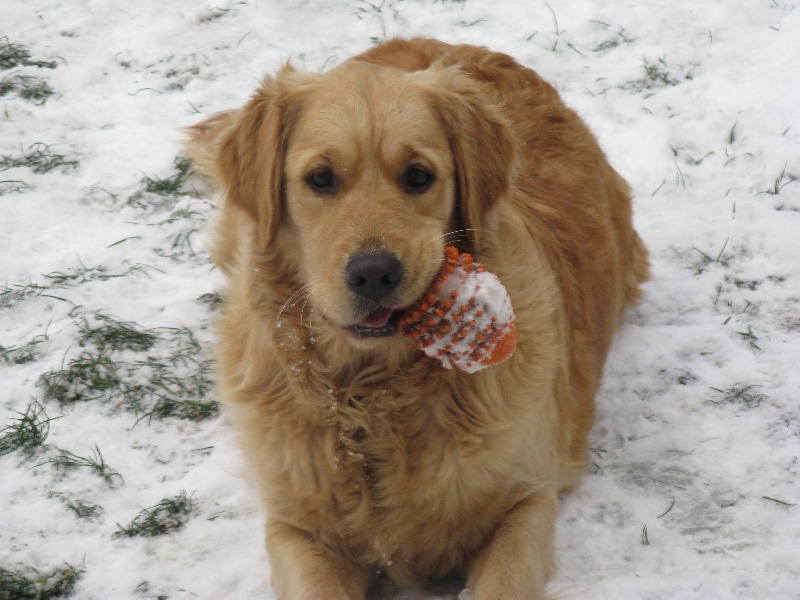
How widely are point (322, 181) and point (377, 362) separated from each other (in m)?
0.60

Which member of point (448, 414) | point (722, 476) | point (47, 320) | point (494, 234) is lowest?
point (47, 320)

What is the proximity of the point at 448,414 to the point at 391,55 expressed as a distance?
214 cm

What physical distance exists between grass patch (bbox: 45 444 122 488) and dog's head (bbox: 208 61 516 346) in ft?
3.94

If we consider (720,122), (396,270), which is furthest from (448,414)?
(720,122)

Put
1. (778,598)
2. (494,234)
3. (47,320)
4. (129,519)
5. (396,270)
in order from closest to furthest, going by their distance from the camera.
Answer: (396,270) < (778,598) < (494,234) < (129,519) < (47,320)

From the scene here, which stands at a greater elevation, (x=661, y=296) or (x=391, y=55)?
(x=391, y=55)

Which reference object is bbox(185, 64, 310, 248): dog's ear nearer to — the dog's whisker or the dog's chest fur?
the dog's whisker

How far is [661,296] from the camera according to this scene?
15.1ft

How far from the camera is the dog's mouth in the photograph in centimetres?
285

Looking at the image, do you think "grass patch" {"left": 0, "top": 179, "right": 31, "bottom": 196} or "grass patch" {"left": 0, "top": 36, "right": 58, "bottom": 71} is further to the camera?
"grass patch" {"left": 0, "top": 36, "right": 58, "bottom": 71}

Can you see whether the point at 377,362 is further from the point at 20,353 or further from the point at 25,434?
the point at 20,353

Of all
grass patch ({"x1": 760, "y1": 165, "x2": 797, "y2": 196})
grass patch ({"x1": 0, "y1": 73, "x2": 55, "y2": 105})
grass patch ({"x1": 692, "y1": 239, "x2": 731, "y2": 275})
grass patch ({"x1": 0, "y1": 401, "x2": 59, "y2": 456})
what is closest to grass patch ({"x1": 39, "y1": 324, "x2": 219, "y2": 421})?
grass patch ({"x1": 0, "y1": 401, "x2": 59, "y2": 456})

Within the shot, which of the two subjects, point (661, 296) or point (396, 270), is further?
point (661, 296)

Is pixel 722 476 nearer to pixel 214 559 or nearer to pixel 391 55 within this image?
pixel 214 559
